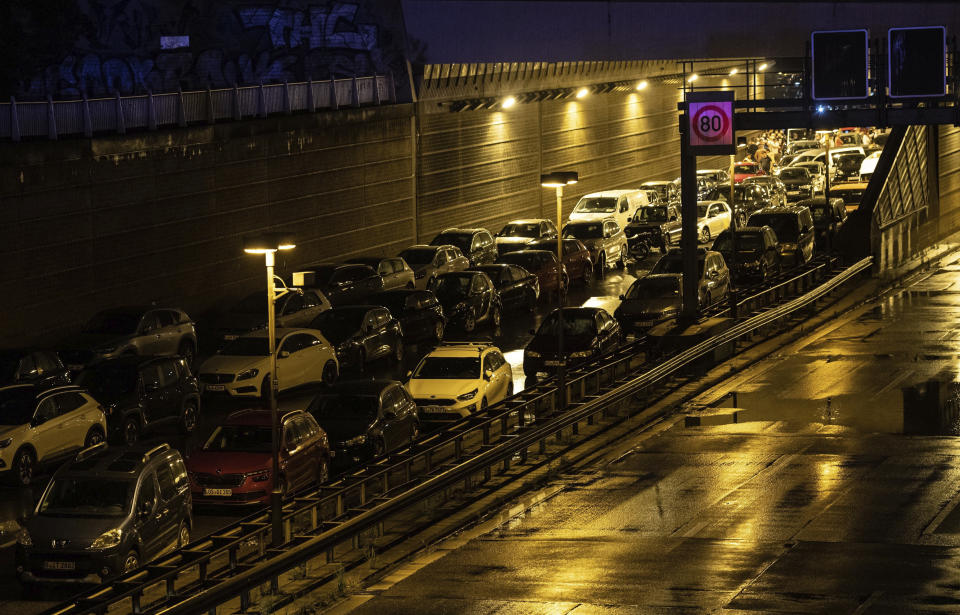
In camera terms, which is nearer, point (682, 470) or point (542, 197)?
point (682, 470)

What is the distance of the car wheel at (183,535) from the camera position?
2136 centimetres

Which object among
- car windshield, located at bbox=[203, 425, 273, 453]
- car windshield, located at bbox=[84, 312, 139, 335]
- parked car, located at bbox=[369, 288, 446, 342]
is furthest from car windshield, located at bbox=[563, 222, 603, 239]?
car windshield, located at bbox=[203, 425, 273, 453]

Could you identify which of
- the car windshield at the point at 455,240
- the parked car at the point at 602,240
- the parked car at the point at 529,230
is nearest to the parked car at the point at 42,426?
the car windshield at the point at 455,240

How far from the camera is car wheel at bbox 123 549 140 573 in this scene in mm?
19984

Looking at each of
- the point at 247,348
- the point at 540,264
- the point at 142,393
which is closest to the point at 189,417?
the point at 142,393

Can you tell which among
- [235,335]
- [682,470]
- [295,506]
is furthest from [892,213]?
[295,506]

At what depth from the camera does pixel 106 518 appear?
2033 cm

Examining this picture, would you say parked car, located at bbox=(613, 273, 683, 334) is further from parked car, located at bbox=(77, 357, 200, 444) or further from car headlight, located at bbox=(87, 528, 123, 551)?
car headlight, located at bbox=(87, 528, 123, 551)

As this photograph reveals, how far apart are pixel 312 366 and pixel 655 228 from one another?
79.7 ft

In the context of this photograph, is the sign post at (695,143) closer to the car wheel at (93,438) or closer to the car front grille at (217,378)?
the car front grille at (217,378)

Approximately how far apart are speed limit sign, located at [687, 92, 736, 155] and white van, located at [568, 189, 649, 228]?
65.8ft

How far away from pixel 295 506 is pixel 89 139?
1781 centimetres

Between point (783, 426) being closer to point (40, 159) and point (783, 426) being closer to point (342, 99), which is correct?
point (40, 159)

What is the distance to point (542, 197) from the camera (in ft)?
207
